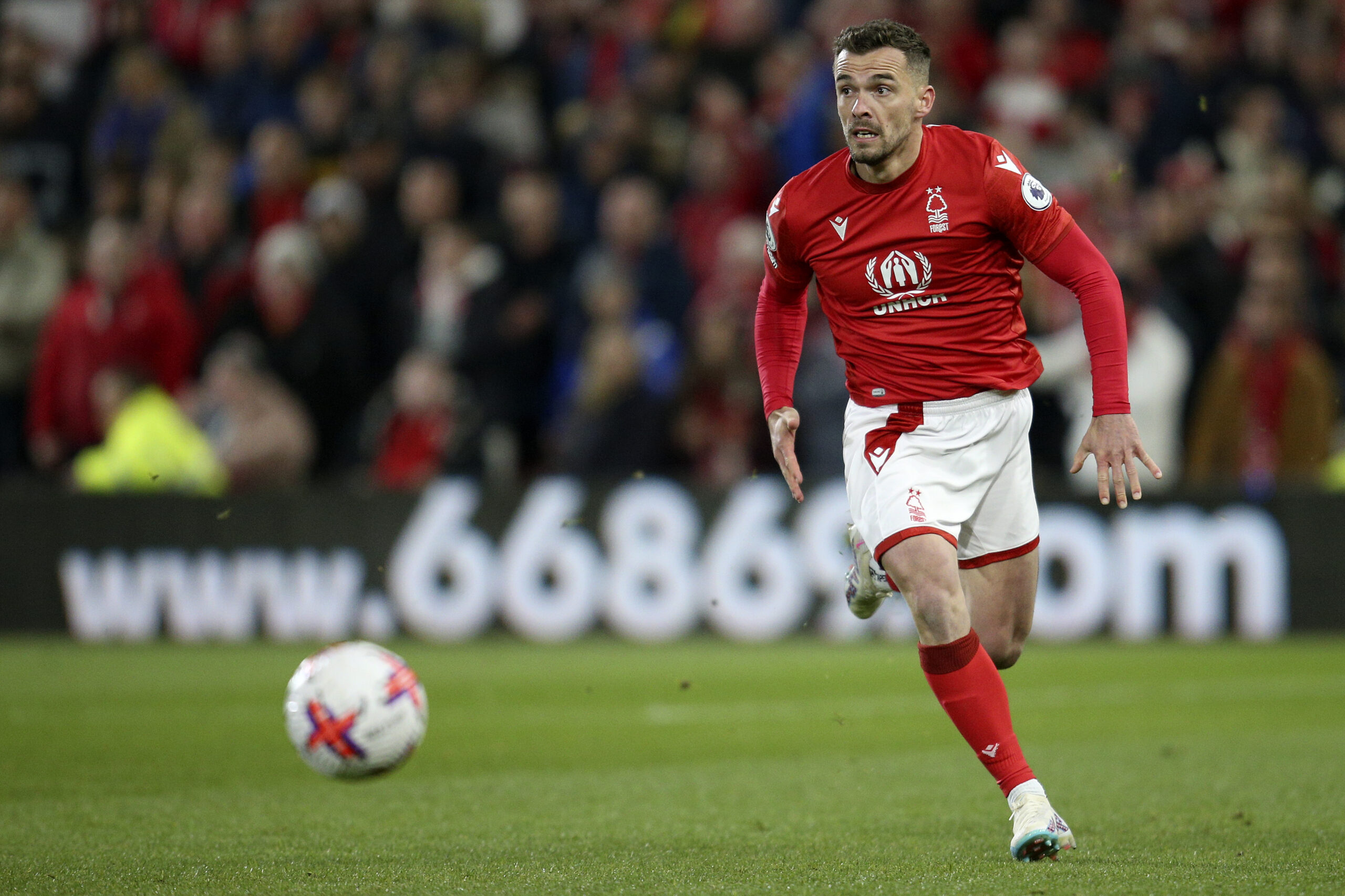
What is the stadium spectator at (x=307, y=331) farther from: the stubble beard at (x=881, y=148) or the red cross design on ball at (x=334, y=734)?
the stubble beard at (x=881, y=148)

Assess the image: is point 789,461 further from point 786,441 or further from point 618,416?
point 618,416

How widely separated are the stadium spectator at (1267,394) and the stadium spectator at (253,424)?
21.0ft

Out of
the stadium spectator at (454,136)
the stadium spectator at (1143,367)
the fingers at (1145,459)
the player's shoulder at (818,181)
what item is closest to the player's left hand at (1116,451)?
the fingers at (1145,459)

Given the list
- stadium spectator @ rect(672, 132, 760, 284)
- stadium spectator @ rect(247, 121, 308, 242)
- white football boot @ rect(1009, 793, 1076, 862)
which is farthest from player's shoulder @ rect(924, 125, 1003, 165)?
stadium spectator @ rect(247, 121, 308, 242)

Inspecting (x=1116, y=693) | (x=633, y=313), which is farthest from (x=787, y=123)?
(x=1116, y=693)

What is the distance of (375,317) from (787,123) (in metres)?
3.53

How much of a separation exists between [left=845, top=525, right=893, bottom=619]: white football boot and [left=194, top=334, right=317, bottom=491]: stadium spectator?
26.2 ft

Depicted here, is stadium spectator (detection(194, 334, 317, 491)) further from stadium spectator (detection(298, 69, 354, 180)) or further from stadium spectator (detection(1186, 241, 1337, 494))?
stadium spectator (detection(1186, 241, 1337, 494))

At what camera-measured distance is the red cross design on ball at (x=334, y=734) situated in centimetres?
542

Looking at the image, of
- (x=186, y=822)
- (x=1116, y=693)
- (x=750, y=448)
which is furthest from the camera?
(x=750, y=448)

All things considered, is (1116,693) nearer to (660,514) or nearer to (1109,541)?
(1109,541)

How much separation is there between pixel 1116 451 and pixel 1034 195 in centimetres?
80

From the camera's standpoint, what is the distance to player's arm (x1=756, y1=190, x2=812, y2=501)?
5566mm

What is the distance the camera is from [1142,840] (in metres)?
5.12
